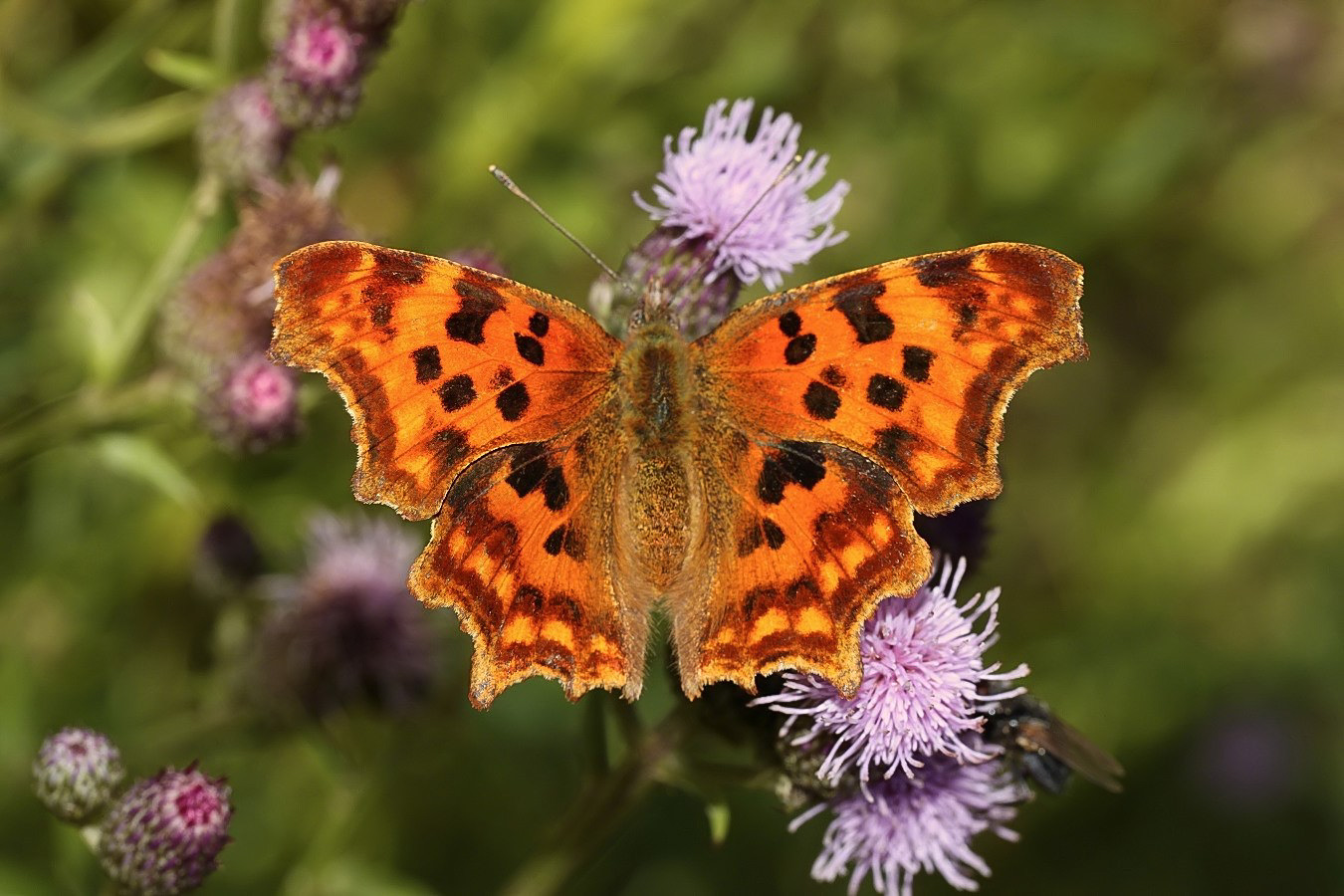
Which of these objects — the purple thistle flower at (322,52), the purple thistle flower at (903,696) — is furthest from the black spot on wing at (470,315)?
the purple thistle flower at (322,52)

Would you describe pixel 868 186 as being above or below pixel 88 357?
above

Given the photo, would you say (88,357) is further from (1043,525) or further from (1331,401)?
(1331,401)

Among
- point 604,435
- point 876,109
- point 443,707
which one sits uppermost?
point 876,109

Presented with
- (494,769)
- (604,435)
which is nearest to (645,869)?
(494,769)

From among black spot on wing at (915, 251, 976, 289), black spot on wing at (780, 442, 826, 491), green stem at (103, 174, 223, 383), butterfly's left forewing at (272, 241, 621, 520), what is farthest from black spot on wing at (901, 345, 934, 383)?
green stem at (103, 174, 223, 383)

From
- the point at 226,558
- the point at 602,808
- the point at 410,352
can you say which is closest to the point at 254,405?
the point at 226,558

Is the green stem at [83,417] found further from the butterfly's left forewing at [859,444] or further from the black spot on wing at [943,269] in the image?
the black spot on wing at [943,269]

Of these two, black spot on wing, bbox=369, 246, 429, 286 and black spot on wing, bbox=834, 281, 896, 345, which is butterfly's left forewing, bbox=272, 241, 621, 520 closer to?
Answer: black spot on wing, bbox=369, 246, 429, 286
